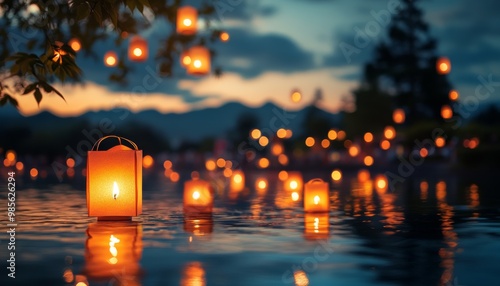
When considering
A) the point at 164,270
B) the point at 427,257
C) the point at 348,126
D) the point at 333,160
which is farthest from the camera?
the point at 348,126

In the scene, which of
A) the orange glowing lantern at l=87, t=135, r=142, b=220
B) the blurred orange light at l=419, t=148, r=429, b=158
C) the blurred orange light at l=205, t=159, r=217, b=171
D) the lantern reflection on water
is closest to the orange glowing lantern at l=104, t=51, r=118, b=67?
the orange glowing lantern at l=87, t=135, r=142, b=220

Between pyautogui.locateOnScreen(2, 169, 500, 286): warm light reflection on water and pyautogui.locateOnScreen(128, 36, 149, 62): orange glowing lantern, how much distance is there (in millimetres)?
3096

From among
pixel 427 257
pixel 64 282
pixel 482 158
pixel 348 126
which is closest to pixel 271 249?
pixel 427 257

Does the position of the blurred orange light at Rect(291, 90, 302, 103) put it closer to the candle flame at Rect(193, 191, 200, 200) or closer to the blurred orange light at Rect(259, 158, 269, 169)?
the candle flame at Rect(193, 191, 200, 200)

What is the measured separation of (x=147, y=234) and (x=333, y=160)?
4254 centimetres

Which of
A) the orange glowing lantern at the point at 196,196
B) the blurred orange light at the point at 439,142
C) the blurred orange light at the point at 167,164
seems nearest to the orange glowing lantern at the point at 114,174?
the orange glowing lantern at the point at 196,196

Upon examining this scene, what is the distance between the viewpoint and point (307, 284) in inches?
280

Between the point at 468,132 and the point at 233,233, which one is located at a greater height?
the point at 468,132

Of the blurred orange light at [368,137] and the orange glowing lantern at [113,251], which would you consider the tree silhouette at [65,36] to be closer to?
the orange glowing lantern at [113,251]

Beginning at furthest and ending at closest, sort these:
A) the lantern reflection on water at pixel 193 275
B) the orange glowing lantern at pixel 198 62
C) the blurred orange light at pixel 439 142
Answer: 1. the blurred orange light at pixel 439 142
2. the orange glowing lantern at pixel 198 62
3. the lantern reflection on water at pixel 193 275

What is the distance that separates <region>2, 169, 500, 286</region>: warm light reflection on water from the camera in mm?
7598

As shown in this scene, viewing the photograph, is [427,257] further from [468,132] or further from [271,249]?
[468,132]

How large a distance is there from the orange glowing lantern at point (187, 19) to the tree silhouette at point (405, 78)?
153 ft

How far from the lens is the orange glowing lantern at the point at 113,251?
25.3 feet
